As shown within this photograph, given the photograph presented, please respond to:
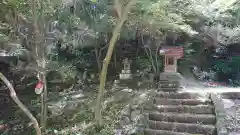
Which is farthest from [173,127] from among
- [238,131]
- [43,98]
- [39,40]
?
[39,40]

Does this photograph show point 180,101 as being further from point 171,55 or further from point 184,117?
point 171,55

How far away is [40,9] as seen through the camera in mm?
8391

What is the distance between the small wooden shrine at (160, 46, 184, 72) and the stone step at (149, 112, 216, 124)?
3754 millimetres

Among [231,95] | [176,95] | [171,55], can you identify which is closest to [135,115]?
[176,95]

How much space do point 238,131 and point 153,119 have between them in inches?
96.0

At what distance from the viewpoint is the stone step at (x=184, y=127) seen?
7145 millimetres

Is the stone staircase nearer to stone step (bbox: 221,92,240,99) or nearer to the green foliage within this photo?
stone step (bbox: 221,92,240,99)

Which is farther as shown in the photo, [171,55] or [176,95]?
[171,55]

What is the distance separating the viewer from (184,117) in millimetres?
7695

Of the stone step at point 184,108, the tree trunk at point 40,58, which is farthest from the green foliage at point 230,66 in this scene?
the tree trunk at point 40,58

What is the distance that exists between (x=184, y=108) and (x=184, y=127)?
87 cm

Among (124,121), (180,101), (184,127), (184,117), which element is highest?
(180,101)

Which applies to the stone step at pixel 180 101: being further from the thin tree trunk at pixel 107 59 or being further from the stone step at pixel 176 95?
the thin tree trunk at pixel 107 59

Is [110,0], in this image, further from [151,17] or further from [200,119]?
[200,119]
